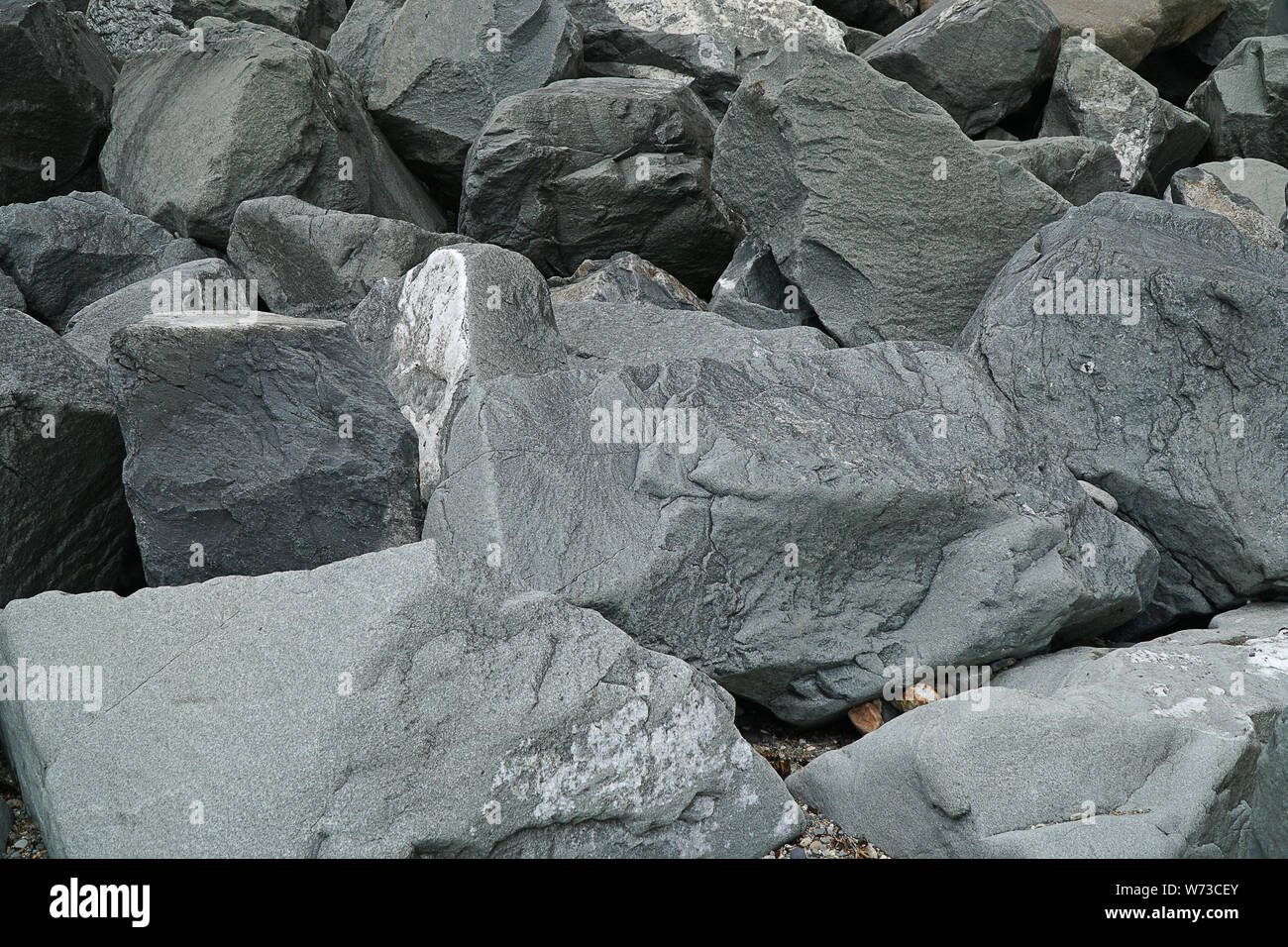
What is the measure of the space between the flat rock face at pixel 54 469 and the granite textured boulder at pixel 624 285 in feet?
7.08

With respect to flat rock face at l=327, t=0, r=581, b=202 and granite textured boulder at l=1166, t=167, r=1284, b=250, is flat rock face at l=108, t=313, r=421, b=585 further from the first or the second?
granite textured boulder at l=1166, t=167, r=1284, b=250

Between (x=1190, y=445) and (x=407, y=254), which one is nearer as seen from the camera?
(x=1190, y=445)

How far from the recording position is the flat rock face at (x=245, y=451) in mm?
3432

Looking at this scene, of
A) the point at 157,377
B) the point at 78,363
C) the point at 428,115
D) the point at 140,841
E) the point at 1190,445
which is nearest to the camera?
the point at 140,841

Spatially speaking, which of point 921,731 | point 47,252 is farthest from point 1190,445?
point 47,252

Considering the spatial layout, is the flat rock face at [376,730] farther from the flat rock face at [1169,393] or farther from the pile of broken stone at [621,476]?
the flat rock face at [1169,393]

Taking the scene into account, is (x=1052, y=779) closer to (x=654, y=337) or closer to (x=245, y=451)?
(x=245, y=451)

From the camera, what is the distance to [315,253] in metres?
5.16

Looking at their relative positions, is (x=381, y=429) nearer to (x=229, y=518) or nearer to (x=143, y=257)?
(x=229, y=518)

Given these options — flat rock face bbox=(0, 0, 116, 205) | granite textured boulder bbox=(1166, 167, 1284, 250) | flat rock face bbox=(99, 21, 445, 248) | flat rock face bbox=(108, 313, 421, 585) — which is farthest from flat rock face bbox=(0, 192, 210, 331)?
granite textured boulder bbox=(1166, 167, 1284, 250)

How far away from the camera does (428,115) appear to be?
670cm

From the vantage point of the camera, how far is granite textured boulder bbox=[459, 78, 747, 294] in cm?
588

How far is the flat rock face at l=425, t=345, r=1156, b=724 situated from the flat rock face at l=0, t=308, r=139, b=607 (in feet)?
3.73

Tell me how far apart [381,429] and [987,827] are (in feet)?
6.82
